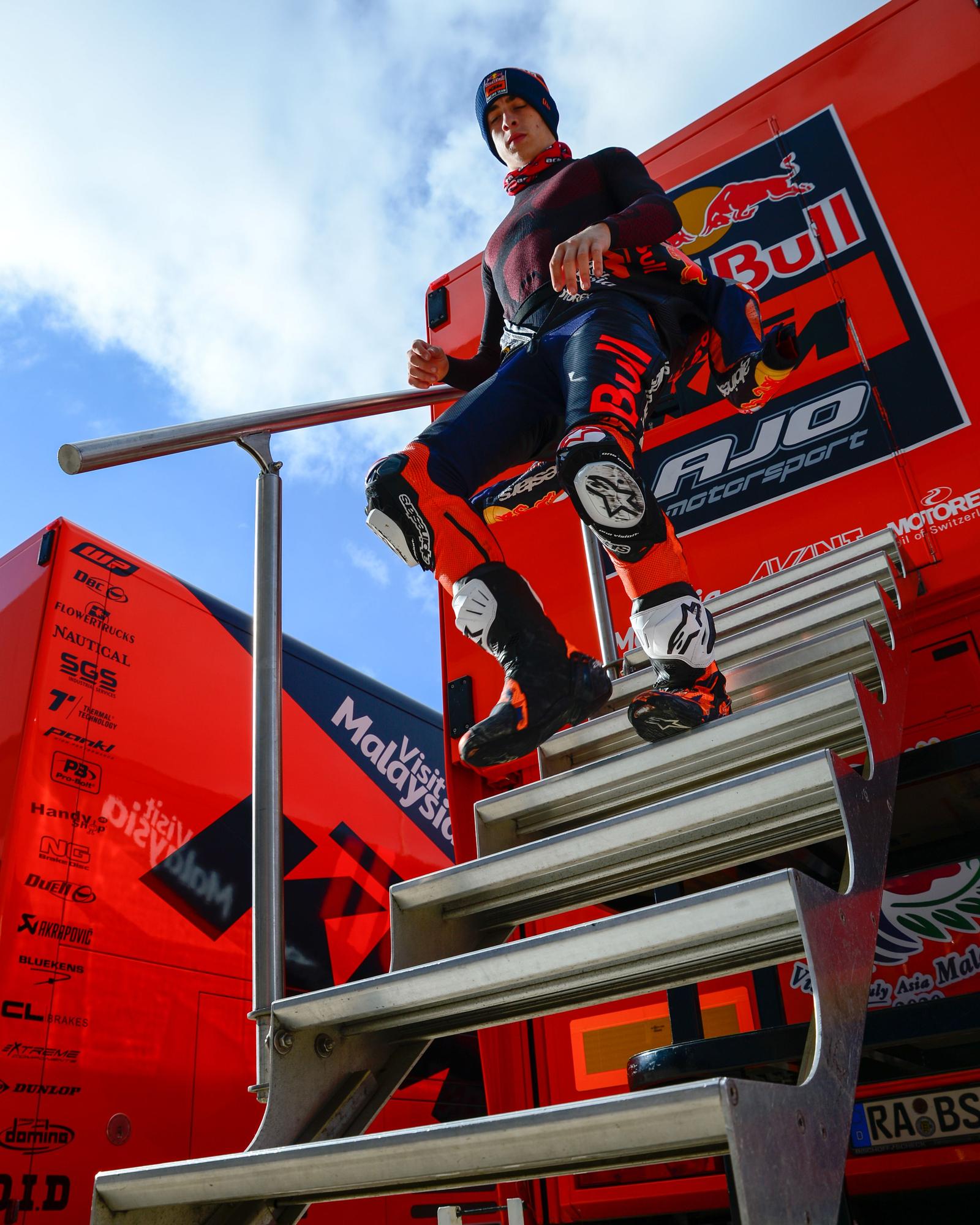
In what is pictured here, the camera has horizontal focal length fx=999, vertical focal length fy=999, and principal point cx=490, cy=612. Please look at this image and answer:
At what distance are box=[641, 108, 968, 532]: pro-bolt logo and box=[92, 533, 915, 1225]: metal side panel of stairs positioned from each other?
0.64 meters

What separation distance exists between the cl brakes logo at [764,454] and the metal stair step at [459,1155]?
5.63 feet

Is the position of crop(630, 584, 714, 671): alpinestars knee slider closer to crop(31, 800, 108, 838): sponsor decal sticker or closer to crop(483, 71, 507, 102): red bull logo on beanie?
crop(483, 71, 507, 102): red bull logo on beanie

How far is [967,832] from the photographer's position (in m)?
1.66

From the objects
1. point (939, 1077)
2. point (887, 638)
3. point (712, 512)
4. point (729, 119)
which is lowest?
point (939, 1077)

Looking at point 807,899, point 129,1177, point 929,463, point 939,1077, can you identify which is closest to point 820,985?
point 807,899

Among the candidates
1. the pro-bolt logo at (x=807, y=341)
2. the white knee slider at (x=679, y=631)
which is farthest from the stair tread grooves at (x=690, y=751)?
the pro-bolt logo at (x=807, y=341)

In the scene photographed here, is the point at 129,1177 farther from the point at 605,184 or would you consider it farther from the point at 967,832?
the point at 605,184

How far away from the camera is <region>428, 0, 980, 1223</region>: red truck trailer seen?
5.62ft

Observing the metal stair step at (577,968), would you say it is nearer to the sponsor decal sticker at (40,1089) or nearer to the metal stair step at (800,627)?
the metal stair step at (800,627)

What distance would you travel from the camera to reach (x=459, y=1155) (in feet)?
2.67

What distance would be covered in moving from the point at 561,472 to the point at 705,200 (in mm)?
1602

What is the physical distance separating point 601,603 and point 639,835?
0.89 m

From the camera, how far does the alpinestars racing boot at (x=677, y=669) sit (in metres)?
1.38

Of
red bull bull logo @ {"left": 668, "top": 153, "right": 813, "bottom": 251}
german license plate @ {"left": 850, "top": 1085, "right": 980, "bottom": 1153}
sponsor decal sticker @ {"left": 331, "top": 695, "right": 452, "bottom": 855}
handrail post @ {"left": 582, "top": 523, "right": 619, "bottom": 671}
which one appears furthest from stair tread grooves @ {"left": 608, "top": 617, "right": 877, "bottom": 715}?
sponsor decal sticker @ {"left": 331, "top": 695, "right": 452, "bottom": 855}
